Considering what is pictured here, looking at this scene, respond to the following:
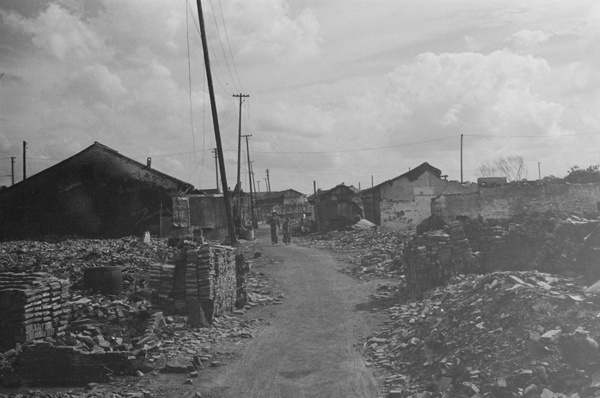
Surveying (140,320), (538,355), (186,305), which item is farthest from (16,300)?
(538,355)

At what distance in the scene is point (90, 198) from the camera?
2975 cm

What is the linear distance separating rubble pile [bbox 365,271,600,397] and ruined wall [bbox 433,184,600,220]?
61.8ft

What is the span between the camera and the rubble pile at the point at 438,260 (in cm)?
1297

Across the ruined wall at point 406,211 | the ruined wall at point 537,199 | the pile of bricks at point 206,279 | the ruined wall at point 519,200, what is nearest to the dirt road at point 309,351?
the pile of bricks at point 206,279

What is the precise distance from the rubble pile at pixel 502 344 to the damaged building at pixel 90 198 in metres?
22.7

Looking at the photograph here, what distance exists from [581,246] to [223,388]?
851 cm

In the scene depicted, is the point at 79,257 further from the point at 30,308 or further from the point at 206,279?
the point at 30,308

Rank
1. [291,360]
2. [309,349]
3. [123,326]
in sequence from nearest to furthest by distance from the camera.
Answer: [291,360], [309,349], [123,326]

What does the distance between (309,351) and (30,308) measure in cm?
516

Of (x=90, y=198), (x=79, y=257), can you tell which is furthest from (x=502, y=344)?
(x=90, y=198)

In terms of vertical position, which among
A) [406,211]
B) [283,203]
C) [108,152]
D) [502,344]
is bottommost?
[502,344]

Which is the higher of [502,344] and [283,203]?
[283,203]

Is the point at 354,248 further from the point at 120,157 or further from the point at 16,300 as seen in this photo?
the point at 16,300

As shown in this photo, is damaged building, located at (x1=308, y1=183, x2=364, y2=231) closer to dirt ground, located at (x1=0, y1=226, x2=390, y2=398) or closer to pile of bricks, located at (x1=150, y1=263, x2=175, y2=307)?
dirt ground, located at (x1=0, y1=226, x2=390, y2=398)
